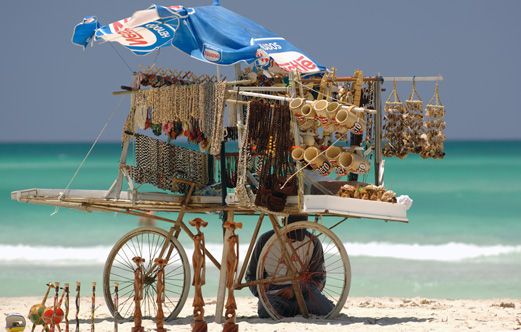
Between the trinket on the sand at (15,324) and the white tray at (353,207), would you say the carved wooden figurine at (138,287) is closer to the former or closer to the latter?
the trinket on the sand at (15,324)

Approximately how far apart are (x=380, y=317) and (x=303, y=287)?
1233mm

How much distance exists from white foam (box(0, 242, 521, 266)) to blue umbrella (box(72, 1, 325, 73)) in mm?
9519

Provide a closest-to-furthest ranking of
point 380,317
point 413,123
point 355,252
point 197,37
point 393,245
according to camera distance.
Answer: point 197,37, point 413,123, point 380,317, point 355,252, point 393,245

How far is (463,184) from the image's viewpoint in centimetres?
5075

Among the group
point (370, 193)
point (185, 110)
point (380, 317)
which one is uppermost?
point (185, 110)

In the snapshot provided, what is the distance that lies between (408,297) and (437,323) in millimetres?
5430

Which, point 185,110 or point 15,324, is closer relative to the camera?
point 15,324

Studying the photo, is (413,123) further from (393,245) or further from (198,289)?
(393,245)

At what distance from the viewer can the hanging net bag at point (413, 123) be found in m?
13.7

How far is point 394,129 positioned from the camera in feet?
44.7

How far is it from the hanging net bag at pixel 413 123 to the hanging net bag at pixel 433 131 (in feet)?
0.17

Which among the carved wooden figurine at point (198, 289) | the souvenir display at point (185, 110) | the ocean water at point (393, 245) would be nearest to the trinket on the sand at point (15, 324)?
the carved wooden figurine at point (198, 289)

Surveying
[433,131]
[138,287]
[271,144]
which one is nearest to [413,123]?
[433,131]

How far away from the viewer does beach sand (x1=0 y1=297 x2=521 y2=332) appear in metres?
13.0
